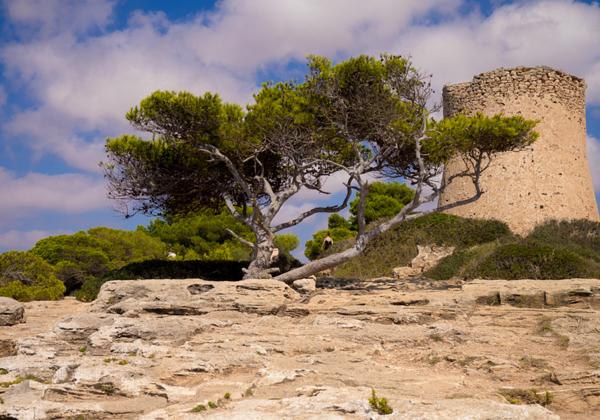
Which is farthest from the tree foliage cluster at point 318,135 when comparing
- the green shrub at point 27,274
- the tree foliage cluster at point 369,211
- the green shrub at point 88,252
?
the tree foliage cluster at point 369,211

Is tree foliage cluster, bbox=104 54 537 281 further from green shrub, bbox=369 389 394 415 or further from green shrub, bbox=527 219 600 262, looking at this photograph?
green shrub, bbox=369 389 394 415

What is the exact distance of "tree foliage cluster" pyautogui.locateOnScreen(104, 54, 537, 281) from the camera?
15.8 meters

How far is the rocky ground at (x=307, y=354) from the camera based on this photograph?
18.6 ft

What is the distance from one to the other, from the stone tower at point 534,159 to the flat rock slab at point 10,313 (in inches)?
692

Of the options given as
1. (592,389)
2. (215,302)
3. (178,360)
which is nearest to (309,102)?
(215,302)

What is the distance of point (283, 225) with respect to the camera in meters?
17.2

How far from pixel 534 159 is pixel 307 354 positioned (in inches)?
761

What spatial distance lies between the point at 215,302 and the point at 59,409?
5.07 metres

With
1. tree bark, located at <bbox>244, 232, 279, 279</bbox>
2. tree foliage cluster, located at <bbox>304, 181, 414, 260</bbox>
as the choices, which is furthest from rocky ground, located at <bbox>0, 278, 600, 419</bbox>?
tree foliage cluster, located at <bbox>304, 181, 414, 260</bbox>

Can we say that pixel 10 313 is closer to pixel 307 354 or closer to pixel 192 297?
pixel 192 297

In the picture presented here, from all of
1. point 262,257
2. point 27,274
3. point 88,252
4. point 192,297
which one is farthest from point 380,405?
point 88,252

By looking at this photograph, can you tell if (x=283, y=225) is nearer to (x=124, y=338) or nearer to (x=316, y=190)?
(x=316, y=190)

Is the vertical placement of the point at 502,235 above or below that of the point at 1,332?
above

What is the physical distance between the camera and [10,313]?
1140 cm
